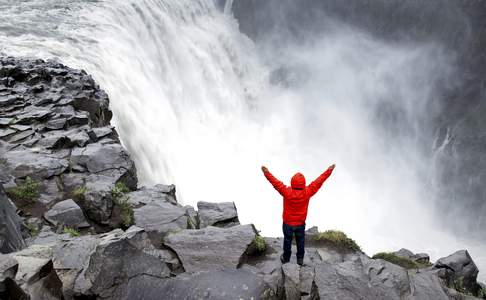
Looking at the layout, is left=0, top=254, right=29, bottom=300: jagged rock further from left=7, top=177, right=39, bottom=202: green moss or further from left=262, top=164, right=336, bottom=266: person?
left=7, top=177, right=39, bottom=202: green moss

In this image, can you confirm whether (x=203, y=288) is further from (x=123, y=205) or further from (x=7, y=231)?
(x=123, y=205)

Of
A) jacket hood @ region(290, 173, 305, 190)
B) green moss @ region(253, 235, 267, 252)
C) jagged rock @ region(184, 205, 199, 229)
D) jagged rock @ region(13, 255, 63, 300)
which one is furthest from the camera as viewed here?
jagged rock @ region(184, 205, 199, 229)

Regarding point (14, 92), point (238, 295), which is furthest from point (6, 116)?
point (238, 295)

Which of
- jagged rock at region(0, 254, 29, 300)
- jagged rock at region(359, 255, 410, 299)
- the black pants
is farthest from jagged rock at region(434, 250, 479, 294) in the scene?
jagged rock at region(0, 254, 29, 300)

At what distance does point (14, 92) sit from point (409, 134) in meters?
36.6

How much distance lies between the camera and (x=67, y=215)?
9719 mm

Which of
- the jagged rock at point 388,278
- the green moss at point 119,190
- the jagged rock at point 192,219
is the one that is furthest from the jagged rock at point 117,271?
the green moss at point 119,190

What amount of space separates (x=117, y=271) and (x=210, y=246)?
2540 millimetres

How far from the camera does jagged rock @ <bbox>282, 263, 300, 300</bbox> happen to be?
263 inches

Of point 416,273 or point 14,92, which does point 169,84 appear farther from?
point 416,273

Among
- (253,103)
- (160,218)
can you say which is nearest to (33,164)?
(160,218)

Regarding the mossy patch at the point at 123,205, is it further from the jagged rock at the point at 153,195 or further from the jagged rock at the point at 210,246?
the jagged rock at the point at 210,246

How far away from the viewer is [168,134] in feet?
78.0

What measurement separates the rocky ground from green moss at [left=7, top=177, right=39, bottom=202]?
3cm
